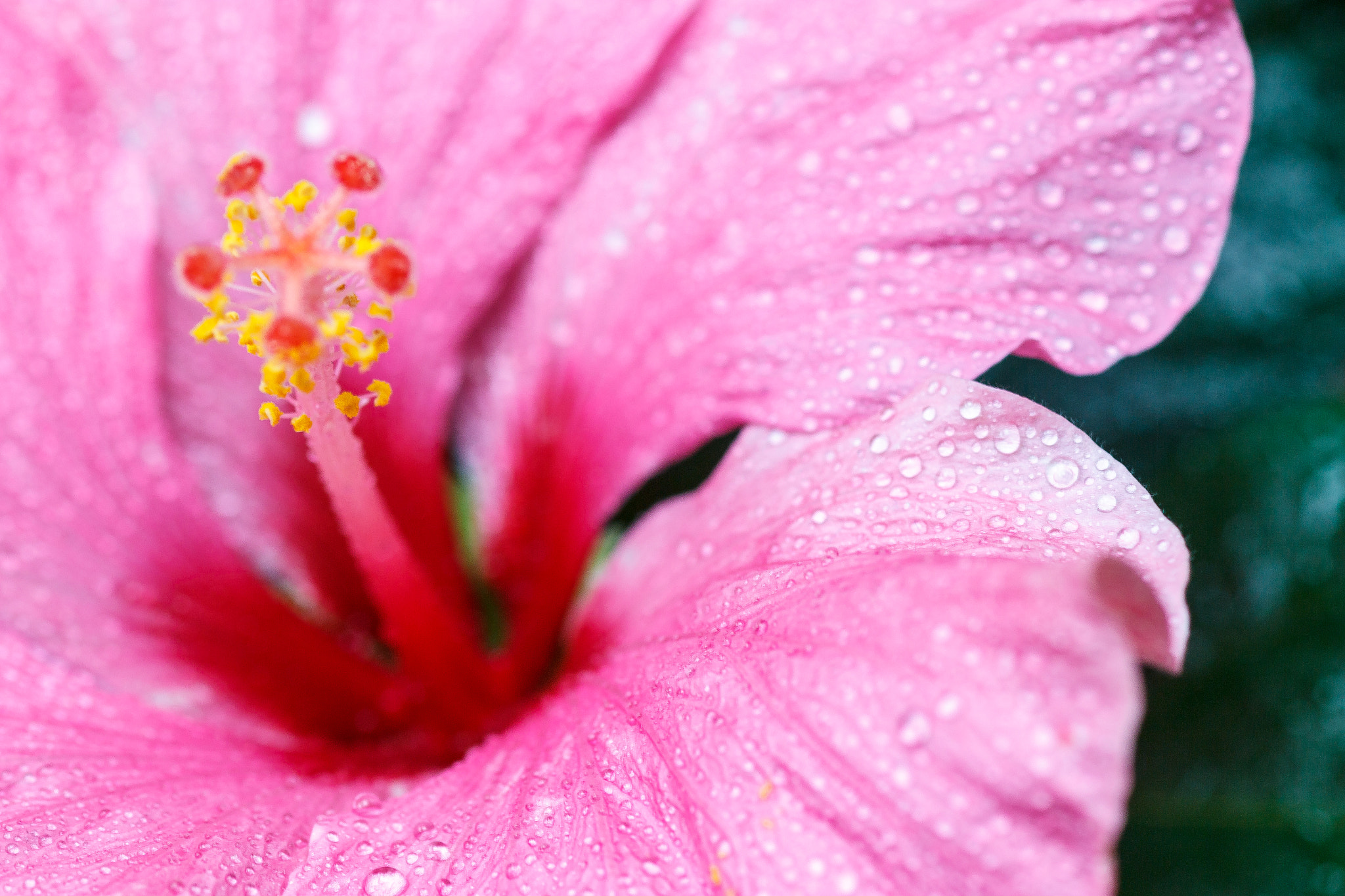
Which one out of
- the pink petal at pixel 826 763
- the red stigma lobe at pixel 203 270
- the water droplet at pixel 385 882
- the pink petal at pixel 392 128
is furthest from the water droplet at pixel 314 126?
the water droplet at pixel 385 882

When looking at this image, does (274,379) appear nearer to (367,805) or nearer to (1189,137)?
(367,805)

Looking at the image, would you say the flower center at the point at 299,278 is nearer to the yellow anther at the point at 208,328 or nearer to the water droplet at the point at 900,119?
the yellow anther at the point at 208,328

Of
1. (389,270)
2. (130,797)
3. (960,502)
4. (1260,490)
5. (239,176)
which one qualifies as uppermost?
(239,176)

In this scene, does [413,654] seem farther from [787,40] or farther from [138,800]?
[787,40]

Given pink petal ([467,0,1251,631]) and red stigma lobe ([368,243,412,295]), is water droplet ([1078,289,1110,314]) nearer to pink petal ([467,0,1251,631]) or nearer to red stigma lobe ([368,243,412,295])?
pink petal ([467,0,1251,631])

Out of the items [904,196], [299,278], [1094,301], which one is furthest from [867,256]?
[299,278]

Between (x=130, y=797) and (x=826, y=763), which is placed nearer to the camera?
(x=826, y=763)

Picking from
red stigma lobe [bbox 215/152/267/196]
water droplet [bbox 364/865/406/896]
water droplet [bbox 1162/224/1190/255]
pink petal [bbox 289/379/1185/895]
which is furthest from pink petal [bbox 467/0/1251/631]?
water droplet [bbox 364/865/406/896]
